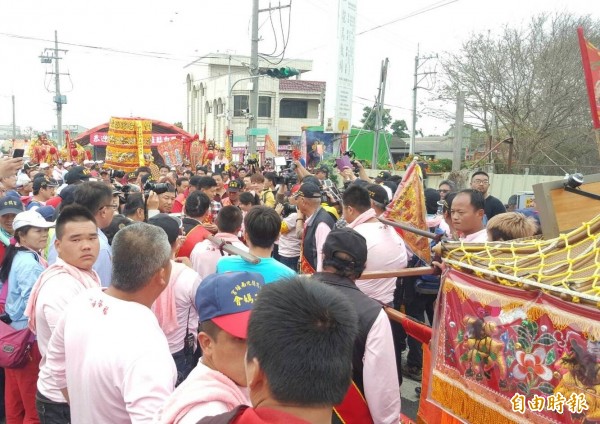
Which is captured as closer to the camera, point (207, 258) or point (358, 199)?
point (207, 258)

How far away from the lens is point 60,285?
287 centimetres

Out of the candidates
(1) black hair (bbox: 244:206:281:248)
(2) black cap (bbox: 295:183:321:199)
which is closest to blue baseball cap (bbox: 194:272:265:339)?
(1) black hair (bbox: 244:206:281:248)

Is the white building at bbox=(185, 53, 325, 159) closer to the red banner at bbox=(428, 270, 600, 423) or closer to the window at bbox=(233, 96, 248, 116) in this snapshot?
the window at bbox=(233, 96, 248, 116)

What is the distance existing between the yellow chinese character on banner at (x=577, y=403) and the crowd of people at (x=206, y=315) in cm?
79

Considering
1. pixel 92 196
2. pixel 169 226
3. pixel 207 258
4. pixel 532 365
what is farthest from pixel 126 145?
pixel 532 365

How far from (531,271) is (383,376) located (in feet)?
2.75

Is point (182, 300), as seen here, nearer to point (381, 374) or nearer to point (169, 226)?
point (169, 226)

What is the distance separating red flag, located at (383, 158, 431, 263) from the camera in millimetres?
4113

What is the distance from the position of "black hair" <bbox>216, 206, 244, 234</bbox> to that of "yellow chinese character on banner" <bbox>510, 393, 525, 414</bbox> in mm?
2697

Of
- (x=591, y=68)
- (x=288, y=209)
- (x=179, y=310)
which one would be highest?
(x=591, y=68)

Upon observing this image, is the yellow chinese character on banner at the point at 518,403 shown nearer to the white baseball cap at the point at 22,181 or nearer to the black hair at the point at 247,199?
the black hair at the point at 247,199

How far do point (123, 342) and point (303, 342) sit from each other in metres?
1.01

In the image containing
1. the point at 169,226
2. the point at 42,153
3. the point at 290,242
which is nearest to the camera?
the point at 169,226

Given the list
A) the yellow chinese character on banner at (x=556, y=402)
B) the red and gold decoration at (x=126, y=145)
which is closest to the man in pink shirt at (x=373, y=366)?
the yellow chinese character on banner at (x=556, y=402)
